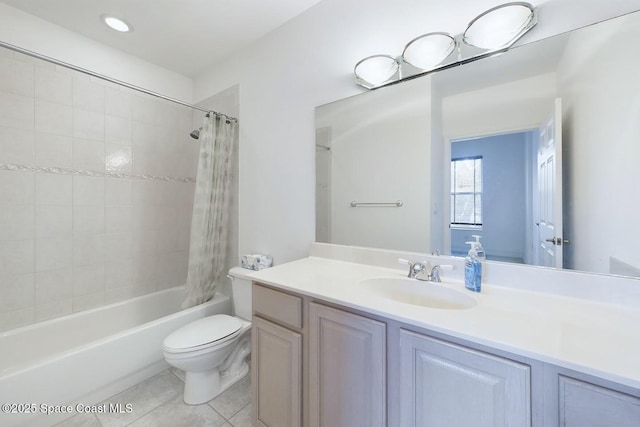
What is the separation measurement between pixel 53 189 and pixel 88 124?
553 millimetres

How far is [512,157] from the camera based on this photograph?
1.10m

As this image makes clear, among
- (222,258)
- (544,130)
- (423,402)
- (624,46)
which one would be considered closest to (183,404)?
(222,258)

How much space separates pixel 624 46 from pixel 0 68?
319 centimetres

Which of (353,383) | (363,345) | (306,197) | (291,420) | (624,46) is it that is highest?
(624,46)

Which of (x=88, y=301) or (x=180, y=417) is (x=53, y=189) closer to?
(x=88, y=301)

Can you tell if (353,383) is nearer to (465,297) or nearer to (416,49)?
(465,297)

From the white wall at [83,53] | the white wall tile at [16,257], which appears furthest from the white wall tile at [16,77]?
the white wall tile at [16,257]

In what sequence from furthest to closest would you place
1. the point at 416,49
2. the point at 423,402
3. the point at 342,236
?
the point at 342,236 < the point at 416,49 < the point at 423,402

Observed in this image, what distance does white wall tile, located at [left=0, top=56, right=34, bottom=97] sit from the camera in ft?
5.24

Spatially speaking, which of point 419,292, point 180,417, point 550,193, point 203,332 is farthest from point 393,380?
point 180,417

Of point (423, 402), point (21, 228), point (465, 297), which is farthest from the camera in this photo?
point (21, 228)

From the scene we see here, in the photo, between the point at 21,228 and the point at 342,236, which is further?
the point at 21,228

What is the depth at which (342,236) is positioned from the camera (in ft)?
5.12

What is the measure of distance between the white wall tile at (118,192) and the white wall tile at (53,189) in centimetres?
21
